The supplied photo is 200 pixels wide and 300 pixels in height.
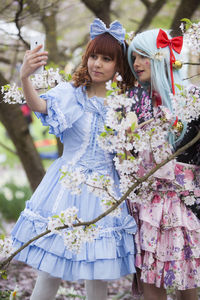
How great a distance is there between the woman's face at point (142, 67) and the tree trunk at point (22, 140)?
53.6 inches

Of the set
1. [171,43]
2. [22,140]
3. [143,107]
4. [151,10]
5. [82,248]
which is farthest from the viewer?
[151,10]

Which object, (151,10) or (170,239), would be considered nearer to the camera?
(170,239)

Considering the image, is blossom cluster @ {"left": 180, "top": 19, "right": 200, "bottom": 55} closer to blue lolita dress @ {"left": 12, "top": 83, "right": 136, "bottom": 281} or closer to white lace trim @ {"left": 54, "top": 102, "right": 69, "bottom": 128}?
blue lolita dress @ {"left": 12, "top": 83, "right": 136, "bottom": 281}

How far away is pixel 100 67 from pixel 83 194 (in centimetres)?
62

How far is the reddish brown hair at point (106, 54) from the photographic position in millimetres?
1838

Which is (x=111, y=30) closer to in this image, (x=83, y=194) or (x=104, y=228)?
(x=83, y=194)

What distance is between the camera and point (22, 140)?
299cm

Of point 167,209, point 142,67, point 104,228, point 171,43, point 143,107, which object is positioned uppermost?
point 171,43

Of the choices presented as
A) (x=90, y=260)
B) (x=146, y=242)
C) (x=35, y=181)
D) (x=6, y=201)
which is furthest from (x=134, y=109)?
(x=6, y=201)

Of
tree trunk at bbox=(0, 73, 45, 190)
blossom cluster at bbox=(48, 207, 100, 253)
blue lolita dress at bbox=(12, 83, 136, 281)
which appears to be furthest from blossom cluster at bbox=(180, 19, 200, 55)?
tree trunk at bbox=(0, 73, 45, 190)

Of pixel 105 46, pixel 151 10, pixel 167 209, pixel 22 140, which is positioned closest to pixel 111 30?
pixel 105 46

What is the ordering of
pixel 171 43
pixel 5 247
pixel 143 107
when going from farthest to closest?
1. pixel 143 107
2. pixel 171 43
3. pixel 5 247

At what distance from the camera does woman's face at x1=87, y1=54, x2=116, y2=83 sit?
1.83 meters

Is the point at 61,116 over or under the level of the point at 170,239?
over
